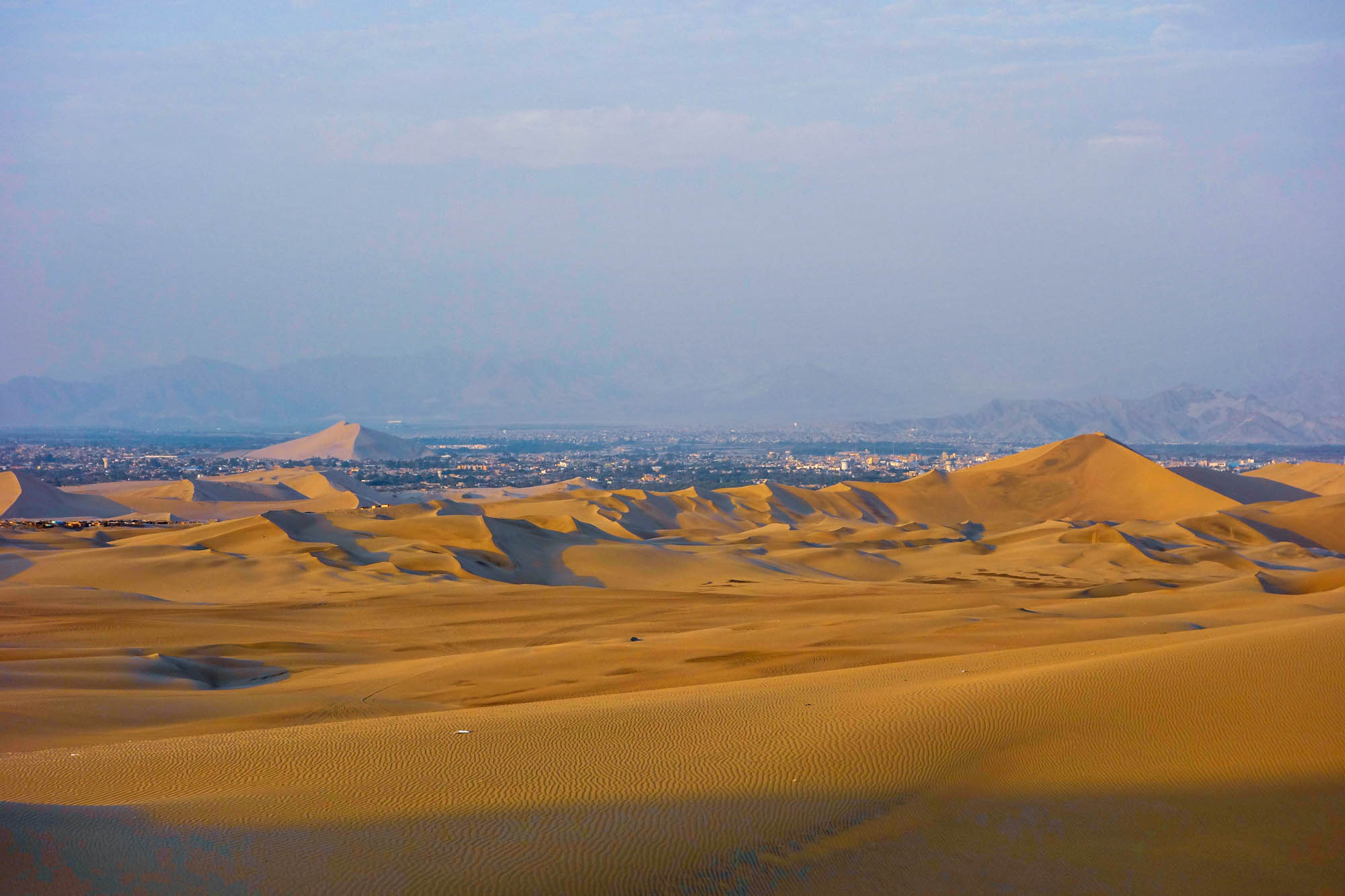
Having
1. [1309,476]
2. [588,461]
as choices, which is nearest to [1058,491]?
[1309,476]

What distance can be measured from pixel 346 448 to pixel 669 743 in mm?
A: 147066

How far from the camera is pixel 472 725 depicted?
414 inches

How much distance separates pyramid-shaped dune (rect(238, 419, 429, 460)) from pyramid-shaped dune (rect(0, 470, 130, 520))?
69.3 metres

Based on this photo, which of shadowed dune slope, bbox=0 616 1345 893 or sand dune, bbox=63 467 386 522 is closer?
shadowed dune slope, bbox=0 616 1345 893

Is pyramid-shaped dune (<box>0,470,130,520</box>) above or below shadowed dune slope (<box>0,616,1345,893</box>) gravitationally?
below

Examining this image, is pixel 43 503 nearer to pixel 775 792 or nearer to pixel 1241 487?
pixel 775 792

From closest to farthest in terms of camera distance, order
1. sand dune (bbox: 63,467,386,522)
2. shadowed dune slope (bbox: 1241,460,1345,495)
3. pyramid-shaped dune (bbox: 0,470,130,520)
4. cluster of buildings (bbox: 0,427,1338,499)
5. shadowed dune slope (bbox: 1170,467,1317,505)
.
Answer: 1. pyramid-shaped dune (bbox: 0,470,130,520)
2. sand dune (bbox: 63,467,386,522)
3. shadowed dune slope (bbox: 1170,467,1317,505)
4. shadowed dune slope (bbox: 1241,460,1345,495)
5. cluster of buildings (bbox: 0,427,1338,499)

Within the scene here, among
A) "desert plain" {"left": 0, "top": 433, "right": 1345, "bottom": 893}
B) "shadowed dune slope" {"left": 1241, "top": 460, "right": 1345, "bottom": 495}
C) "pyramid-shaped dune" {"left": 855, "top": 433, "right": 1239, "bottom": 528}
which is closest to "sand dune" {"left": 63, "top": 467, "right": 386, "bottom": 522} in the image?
"pyramid-shaped dune" {"left": 855, "top": 433, "right": 1239, "bottom": 528}

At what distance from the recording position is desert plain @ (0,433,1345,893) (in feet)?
22.5

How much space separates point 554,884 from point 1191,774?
532 cm

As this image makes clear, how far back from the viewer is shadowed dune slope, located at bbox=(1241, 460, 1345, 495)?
8162 centimetres

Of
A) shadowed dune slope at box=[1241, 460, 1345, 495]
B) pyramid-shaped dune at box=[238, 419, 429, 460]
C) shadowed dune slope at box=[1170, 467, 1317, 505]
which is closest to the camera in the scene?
shadowed dune slope at box=[1170, 467, 1317, 505]

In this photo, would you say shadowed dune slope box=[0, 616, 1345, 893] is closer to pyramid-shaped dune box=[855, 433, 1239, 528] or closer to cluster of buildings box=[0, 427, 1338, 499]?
pyramid-shaped dune box=[855, 433, 1239, 528]

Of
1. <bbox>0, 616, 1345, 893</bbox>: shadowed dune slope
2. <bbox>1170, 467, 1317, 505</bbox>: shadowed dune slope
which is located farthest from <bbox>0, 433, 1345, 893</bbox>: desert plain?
<bbox>1170, 467, 1317, 505</bbox>: shadowed dune slope
